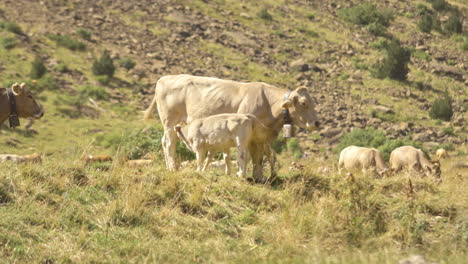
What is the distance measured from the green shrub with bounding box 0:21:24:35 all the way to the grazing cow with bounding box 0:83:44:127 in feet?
114

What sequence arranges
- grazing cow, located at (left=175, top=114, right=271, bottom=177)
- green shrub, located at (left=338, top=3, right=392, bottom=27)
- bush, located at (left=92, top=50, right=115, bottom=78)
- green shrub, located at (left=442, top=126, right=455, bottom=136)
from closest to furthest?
Answer: grazing cow, located at (left=175, top=114, right=271, bottom=177), green shrub, located at (left=442, top=126, right=455, bottom=136), bush, located at (left=92, top=50, right=115, bottom=78), green shrub, located at (left=338, top=3, right=392, bottom=27)

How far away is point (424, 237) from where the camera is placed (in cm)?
973

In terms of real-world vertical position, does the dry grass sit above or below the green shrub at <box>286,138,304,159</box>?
above

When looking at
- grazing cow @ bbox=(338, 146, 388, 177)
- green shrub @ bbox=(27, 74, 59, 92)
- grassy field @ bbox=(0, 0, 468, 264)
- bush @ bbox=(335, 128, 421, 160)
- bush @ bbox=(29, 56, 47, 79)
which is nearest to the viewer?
grassy field @ bbox=(0, 0, 468, 264)

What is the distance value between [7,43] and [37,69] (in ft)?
16.2

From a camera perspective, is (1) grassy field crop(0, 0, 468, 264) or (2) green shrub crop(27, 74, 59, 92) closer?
(1) grassy field crop(0, 0, 468, 264)

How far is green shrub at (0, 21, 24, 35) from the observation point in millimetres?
44697

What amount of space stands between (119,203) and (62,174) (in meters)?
1.67

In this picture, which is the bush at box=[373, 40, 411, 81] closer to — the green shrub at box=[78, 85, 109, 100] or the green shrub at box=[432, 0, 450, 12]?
the green shrub at box=[432, 0, 450, 12]

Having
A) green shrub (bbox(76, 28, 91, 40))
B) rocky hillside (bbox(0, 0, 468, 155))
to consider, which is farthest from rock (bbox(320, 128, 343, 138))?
green shrub (bbox(76, 28, 91, 40))

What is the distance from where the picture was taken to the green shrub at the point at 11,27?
44.7m

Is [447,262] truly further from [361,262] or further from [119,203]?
[119,203]

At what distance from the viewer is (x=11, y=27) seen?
4462cm

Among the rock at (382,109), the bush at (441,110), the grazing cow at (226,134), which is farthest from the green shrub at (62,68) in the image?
the grazing cow at (226,134)
